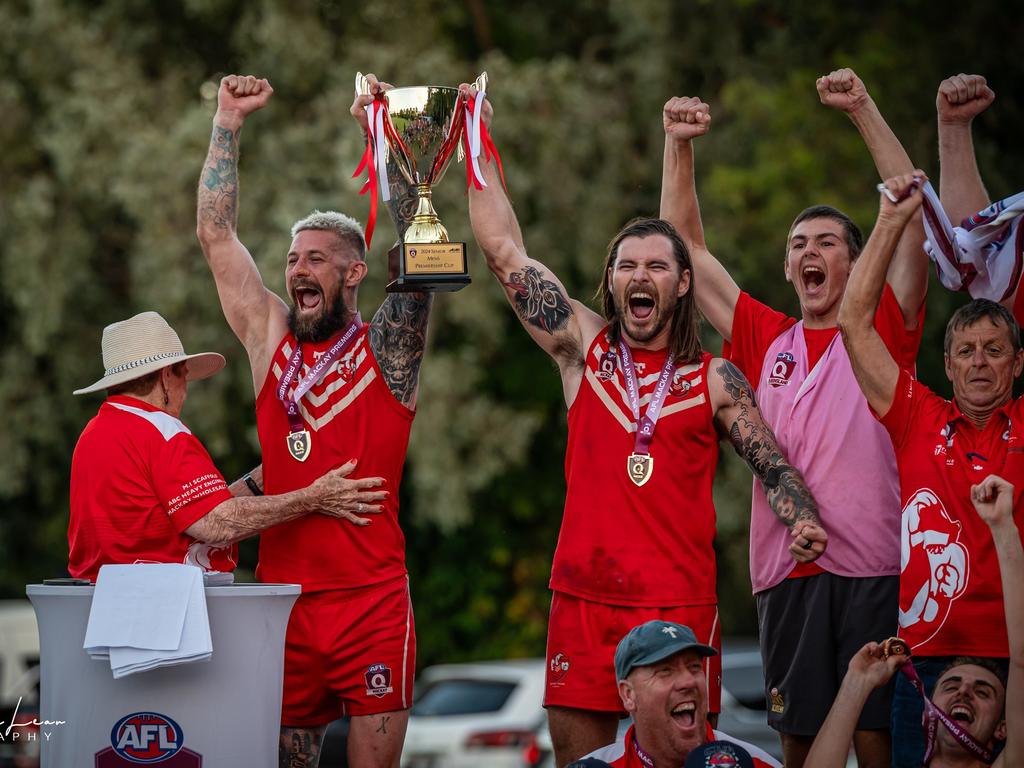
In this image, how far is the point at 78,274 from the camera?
1578 centimetres

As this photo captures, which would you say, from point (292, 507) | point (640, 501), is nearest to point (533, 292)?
point (640, 501)

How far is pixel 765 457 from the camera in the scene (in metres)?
5.67

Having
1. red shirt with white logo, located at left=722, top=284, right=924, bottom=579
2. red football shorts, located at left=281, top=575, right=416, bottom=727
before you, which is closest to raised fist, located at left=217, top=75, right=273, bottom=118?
red football shorts, located at left=281, top=575, right=416, bottom=727

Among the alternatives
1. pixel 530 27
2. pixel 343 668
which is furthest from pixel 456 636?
pixel 343 668

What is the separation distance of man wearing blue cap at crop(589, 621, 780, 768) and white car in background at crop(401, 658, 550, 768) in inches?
253

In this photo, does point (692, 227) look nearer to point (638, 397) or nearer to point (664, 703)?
point (638, 397)

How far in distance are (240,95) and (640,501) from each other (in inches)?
94.9

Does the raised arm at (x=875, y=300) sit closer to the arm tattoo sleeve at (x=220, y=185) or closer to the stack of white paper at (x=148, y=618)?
the stack of white paper at (x=148, y=618)

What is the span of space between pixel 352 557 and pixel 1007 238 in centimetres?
279

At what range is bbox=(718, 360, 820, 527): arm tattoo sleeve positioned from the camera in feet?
18.4

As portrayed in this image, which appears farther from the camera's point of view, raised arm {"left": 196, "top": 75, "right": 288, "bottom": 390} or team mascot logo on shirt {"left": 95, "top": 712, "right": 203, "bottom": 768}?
raised arm {"left": 196, "top": 75, "right": 288, "bottom": 390}

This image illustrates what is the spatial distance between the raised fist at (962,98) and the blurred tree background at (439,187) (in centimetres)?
733

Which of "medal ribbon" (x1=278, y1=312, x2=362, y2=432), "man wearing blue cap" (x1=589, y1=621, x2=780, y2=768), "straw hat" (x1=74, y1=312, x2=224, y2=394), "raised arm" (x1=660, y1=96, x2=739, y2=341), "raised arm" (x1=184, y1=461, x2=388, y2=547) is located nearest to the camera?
"man wearing blue cap" (x1=589, y1=621, x2=780, y2=768)

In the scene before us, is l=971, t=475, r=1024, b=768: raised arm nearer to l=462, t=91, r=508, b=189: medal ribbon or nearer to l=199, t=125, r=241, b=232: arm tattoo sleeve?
l=462, t=91, r=508, b=189: medal ribbon
